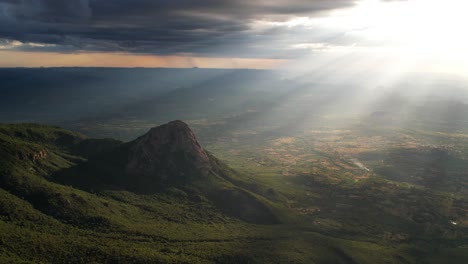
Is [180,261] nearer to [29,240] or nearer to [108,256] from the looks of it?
[108,256]

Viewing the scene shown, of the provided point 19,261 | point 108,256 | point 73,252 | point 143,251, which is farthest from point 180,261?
point 19,261

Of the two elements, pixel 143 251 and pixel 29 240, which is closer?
pixel 29 240

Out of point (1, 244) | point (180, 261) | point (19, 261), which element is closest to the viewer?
point (19, 261)

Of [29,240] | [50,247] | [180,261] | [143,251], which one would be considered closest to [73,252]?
[50,247]

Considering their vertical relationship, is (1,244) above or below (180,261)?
above

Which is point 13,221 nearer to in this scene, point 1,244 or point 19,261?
point 1,244

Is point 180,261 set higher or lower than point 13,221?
lower

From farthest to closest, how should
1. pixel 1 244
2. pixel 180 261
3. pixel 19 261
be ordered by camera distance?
pixel 180 261 < pixel 1 244 < pixel 19 261

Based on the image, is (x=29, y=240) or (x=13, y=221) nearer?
(x=29, y=240)
